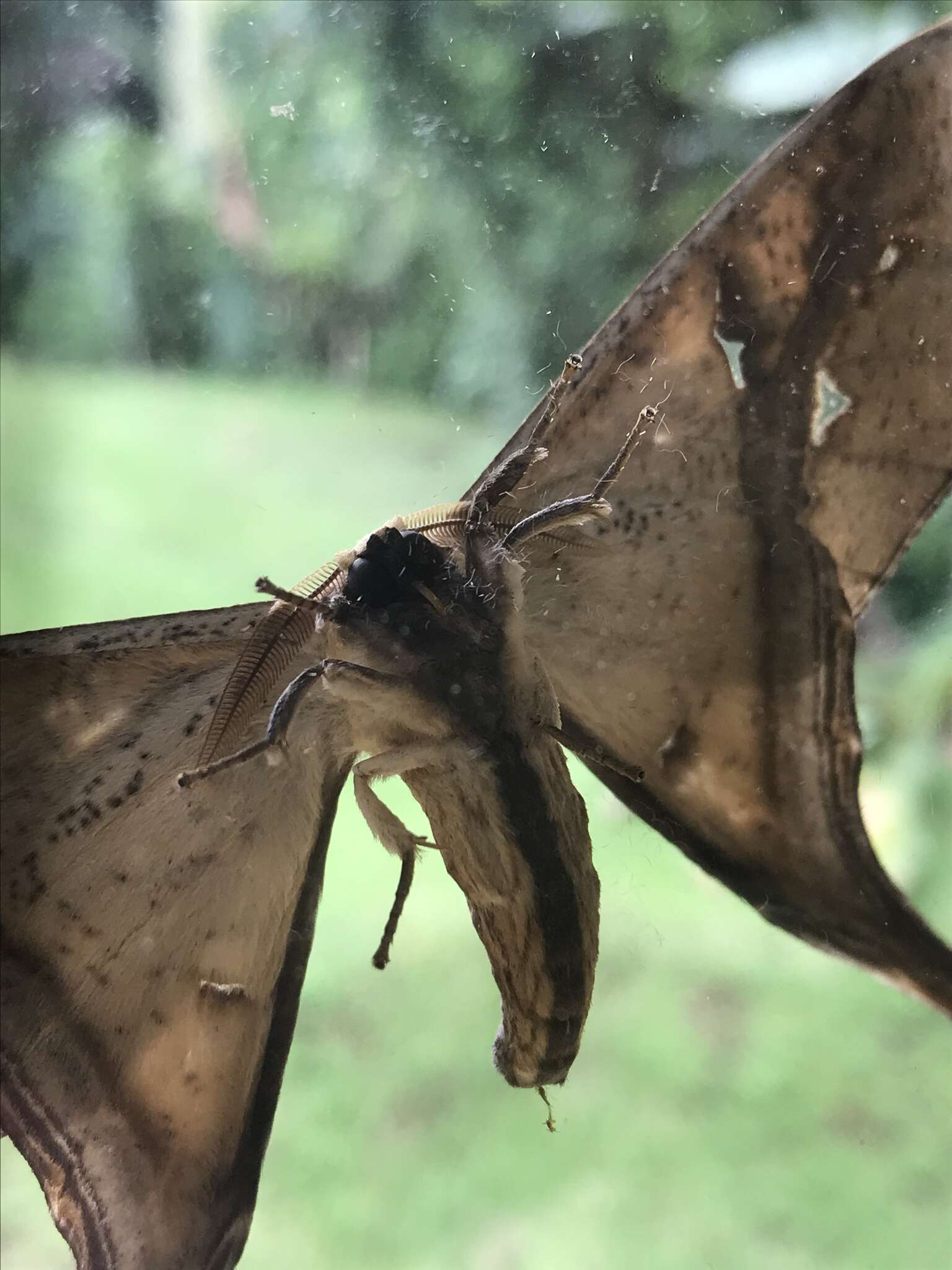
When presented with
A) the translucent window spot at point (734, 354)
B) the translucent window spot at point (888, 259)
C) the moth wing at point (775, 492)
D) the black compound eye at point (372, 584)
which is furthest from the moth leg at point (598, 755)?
the translucent window spot at point (888, 259)

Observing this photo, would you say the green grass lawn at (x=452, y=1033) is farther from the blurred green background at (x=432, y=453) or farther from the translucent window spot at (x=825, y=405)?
the translucent window spot at (x=825, y=405)

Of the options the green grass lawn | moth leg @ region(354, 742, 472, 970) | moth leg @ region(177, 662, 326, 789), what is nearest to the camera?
moth leg @ region(177, 662, 326, 789)

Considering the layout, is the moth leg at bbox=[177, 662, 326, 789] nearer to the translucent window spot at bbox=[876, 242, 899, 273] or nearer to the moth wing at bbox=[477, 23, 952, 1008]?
the moth wing at bbox=[477, 23, 952, 1008]

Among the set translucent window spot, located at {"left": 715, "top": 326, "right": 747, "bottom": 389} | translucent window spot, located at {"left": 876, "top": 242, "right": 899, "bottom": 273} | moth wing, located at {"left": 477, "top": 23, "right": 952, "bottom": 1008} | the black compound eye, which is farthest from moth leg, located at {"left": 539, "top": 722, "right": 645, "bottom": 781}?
translucent window spot, located at {"left": 876, "top": 242, "right": 899, "bottom": 273}

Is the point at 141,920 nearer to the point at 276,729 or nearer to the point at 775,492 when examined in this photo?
the point at 276,729

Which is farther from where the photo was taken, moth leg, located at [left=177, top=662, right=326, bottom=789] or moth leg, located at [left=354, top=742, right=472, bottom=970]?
moth leg, located at [left=354, top=742, right=472, bottom=970]

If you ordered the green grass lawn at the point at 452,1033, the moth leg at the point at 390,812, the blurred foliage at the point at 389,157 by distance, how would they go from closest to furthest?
the moth leg at the point at 390,812 < the blurred foliage at the point at 389,157 < the green grass lawn at the point at 452,1033

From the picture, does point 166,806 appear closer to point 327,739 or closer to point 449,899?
point 327,739

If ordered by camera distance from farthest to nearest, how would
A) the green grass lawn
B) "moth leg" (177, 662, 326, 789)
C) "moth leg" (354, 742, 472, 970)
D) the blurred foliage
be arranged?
the green grass lawn, the blurred foliage, "moth leg" (354, 742, 472, 970), "moth leg" (177, 662, 326, 789)

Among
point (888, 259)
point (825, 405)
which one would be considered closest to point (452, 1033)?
point (825, 405)
